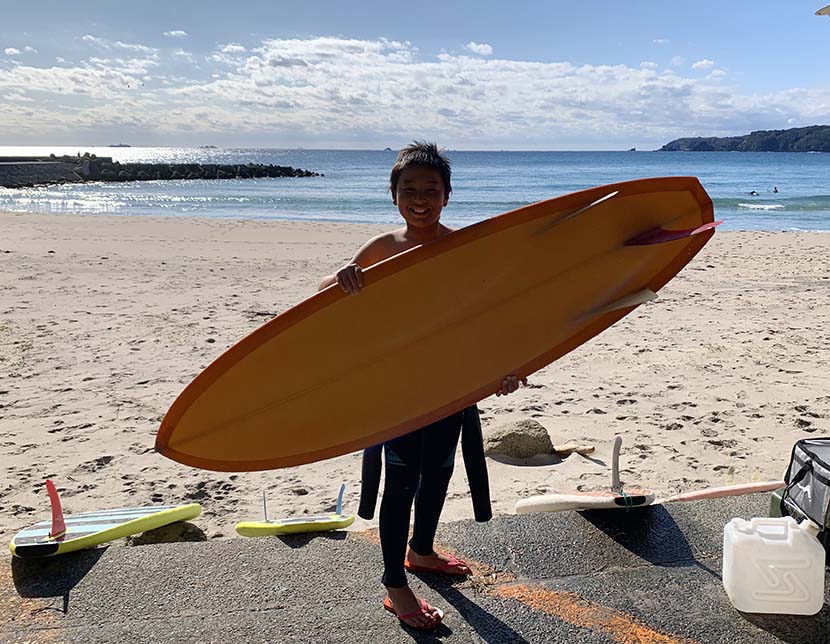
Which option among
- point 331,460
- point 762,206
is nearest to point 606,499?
point 331,460

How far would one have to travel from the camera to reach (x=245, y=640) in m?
2.21

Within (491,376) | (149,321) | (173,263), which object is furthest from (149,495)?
(173,263)

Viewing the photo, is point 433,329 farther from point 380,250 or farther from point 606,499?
point 606,499

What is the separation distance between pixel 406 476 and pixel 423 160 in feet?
3.34

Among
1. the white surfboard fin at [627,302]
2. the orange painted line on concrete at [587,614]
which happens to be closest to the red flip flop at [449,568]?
the orange painted line on concrete at [587,614]

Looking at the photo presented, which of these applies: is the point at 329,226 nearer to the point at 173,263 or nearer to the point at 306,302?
the point at 173,263

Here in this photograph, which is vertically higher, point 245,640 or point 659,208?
point 659,208

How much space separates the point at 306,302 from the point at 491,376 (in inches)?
31.4

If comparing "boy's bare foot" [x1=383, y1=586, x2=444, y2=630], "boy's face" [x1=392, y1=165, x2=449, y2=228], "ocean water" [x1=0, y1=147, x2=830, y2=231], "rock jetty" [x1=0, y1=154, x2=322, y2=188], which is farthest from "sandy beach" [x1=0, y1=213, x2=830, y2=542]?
"rock jetty" [x1=0, y1=154, x2=322, y2=188]

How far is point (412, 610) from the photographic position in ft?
7.39

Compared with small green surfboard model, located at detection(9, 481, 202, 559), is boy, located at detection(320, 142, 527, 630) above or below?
above

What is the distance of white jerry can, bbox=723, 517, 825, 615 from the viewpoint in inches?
89.6

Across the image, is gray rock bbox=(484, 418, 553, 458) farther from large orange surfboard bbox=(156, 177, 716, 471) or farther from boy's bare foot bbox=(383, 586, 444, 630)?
boy's bare foot bbox=(383, 586, 444, 630)

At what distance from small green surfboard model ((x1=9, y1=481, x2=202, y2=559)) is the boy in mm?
1170
